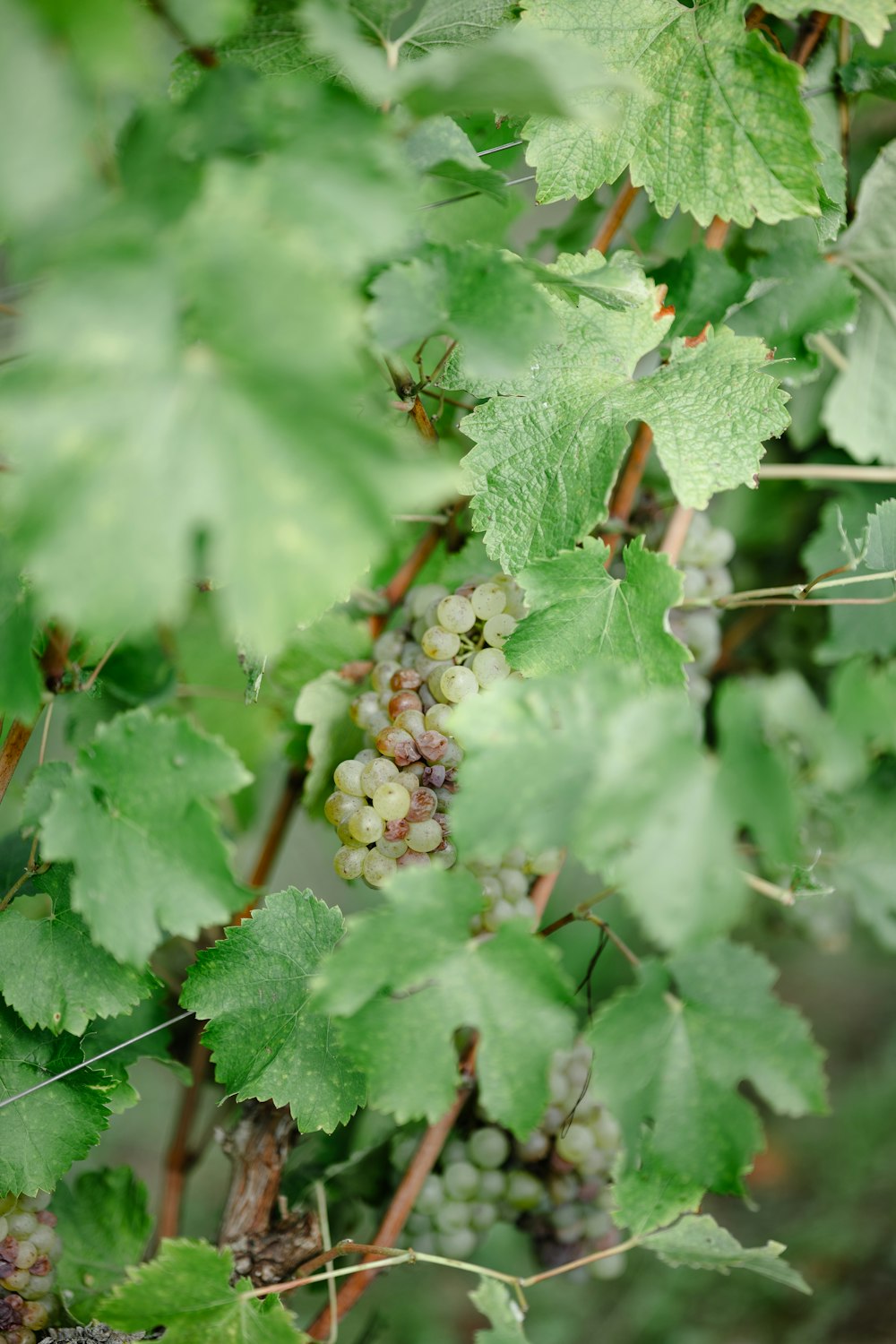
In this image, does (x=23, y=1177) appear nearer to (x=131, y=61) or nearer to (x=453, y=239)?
(x=131, y=61)

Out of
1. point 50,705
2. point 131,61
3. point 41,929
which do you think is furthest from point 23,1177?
point 131,61

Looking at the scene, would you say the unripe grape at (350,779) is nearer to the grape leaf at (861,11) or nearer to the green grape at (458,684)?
the green grape at (458,684)

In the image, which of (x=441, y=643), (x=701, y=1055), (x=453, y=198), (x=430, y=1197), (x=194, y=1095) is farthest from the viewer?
(x=194, y=1095)

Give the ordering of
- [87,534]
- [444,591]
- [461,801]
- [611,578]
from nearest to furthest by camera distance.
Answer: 1. [87,534]
2. [461,801]
3. [611,578]
4. [444,591]

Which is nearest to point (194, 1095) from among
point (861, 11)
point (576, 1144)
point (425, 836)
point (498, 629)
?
point (576, 1144)

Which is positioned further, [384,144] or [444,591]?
[444,591]

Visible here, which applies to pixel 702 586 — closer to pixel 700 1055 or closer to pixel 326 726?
pixel 326 726
